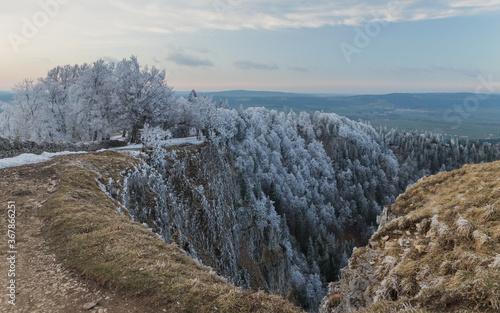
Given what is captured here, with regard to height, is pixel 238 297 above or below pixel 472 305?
below

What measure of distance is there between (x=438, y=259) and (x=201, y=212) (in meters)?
28.1

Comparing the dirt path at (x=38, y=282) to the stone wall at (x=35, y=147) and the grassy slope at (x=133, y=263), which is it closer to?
the grassy slope at (x=133, y=263)

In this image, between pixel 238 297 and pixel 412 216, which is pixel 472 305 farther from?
pixel 412 216

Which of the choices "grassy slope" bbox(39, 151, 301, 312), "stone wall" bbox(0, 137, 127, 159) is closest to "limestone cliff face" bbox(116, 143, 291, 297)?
"grassy slope" bbox(39, 151, 301, 312)

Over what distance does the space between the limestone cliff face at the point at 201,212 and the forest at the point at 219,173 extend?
0.16 metres

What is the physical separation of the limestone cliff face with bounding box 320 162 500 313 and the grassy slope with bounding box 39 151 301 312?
Result: 12.0 feet

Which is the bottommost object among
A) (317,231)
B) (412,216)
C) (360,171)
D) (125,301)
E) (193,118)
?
(317,231)

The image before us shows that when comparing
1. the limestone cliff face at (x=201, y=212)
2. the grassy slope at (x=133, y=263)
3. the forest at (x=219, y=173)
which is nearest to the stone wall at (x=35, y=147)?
the forest at (x=219, y=173)

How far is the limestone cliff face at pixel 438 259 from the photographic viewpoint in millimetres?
6730

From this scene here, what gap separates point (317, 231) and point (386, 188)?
6724 centimetres

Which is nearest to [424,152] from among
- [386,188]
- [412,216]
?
[386,188]

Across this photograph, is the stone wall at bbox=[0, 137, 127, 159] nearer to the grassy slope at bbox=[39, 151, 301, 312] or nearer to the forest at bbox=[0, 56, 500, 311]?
the forest at bbox=[0, 56, 500, 311]

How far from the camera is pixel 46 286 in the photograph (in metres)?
8.87

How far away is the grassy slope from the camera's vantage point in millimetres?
7953
